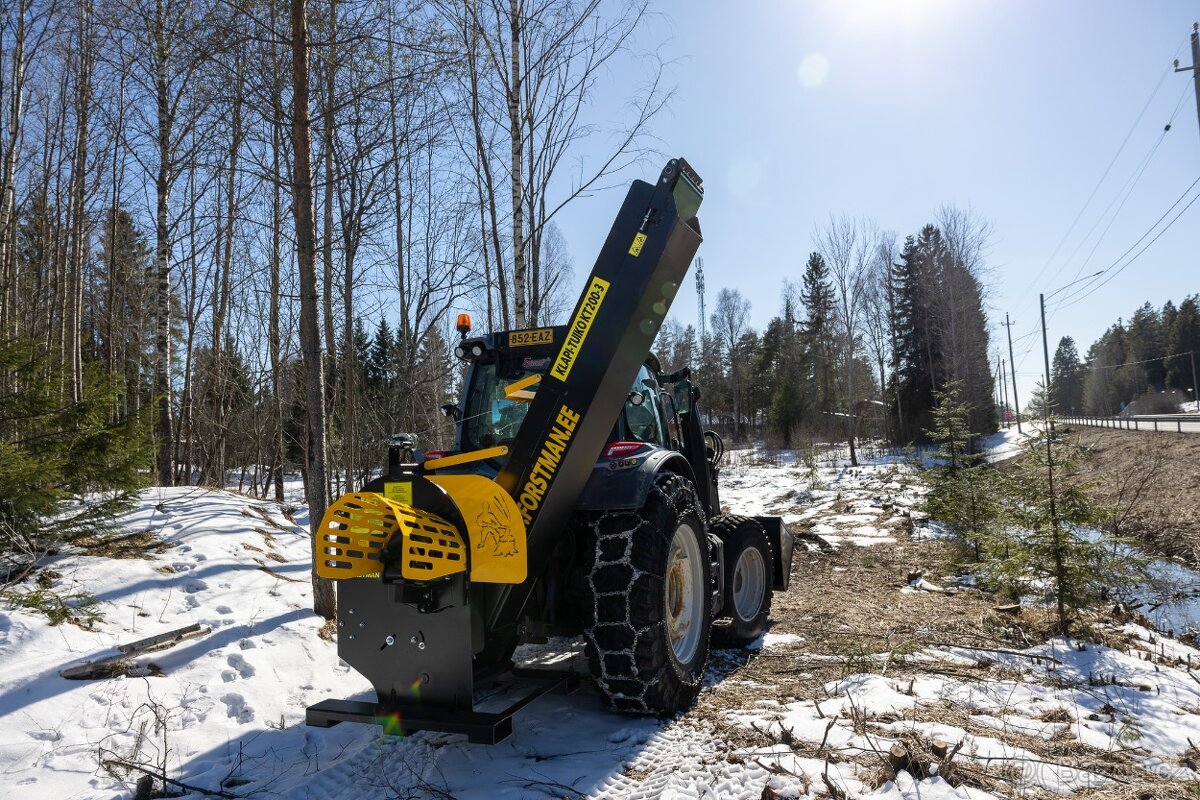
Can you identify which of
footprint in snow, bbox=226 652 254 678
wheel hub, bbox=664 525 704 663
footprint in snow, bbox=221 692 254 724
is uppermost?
wheel hub, bbox=664 525 704 663

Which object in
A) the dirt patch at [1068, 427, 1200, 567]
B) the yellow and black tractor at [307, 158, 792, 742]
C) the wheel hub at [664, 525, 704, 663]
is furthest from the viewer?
the dirt patch at [1068, 427, 1200, 567]

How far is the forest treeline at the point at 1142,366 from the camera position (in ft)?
205

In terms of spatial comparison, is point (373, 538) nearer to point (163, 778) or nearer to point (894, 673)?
point (163, 778)

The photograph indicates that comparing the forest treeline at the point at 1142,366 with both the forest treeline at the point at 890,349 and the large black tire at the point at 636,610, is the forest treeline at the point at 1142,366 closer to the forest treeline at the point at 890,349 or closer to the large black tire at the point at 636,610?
the forest treeline at the point at 890,349

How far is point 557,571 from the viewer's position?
3824mm

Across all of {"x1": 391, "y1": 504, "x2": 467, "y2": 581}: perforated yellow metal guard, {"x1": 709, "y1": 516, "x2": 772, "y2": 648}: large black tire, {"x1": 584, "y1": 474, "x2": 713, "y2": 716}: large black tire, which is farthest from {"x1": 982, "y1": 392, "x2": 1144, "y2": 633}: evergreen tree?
{"x1": 391, "y1": 504, "x2": 467, "y2": 581}: perforated yellow metal guard

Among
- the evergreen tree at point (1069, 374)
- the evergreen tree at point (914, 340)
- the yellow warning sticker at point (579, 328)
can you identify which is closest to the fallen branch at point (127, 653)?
the yellow warning sticker at point (579, 328)

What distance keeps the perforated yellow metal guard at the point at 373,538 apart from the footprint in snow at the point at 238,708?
1649 mm

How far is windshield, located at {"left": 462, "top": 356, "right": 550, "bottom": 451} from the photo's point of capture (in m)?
4.87

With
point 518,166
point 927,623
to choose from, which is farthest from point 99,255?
point 927,623

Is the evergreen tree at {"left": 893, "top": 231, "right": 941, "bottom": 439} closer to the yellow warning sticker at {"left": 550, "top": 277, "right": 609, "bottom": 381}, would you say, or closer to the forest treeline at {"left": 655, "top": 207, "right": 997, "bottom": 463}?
the forest treeline at {"left": 655, "top": 207, "right": 997, "bottom": 463}

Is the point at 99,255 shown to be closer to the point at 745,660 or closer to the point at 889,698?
the point at 745,660

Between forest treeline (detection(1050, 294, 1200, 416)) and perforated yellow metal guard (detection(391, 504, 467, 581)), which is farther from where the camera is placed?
forest treeline (detection(1050, 294, 1200, 416))

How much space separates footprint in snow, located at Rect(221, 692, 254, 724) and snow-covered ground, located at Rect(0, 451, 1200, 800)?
1cm
